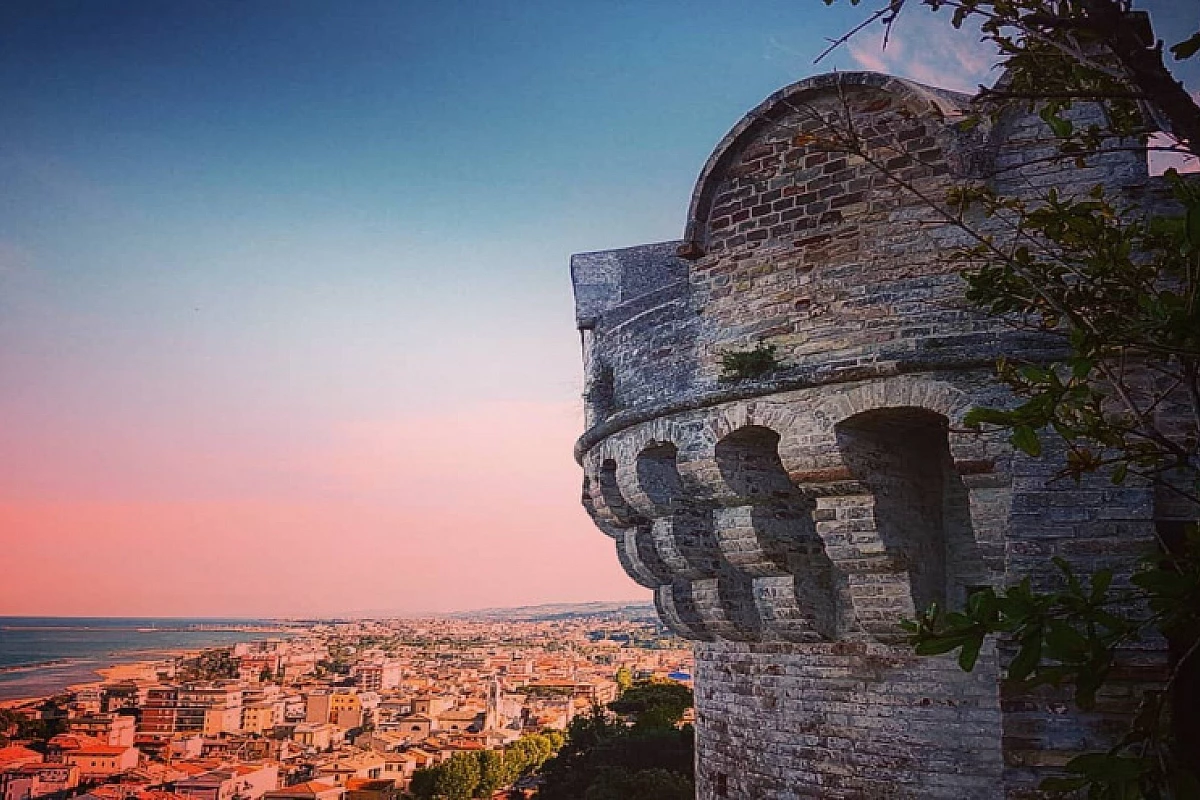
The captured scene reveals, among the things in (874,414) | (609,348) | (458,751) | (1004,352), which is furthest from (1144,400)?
(458,751)

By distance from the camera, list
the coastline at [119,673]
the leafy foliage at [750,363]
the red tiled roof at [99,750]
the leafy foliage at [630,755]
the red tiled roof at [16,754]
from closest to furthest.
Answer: the leafy foliage at [750,363], the red tiled roof at [16,754], the red tiled roof at [99,750], the coastline at [119,673], the leafy foliage at [630,755]

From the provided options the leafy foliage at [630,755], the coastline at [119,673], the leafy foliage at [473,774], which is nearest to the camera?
the coastline at [119,673]

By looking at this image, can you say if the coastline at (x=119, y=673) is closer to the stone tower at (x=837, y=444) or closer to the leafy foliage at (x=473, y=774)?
the leafy foliage at (x=473, y=774)

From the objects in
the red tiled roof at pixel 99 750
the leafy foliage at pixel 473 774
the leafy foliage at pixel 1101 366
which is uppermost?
the leafy foliage at pixel 1101 366

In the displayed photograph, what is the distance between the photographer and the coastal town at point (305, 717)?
1988 centimetres

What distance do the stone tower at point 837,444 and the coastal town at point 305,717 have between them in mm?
12032

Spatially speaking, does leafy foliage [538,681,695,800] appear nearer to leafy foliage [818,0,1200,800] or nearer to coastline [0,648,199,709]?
coastline [0,648,199,709]

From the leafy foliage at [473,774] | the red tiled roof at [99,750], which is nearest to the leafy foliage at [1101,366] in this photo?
the red tiled roof at [99,750]

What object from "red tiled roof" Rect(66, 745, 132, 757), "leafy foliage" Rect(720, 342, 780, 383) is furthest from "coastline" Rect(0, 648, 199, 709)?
"leafy foliage" Rect(720, 342, 780, 383)

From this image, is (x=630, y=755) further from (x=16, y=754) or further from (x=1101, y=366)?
(x=1101, y=366)

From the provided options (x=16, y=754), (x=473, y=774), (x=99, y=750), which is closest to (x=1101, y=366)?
(x=16, y=754)

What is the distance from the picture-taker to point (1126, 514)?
483cm

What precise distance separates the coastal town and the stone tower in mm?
12032

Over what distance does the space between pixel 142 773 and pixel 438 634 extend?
103 feet
